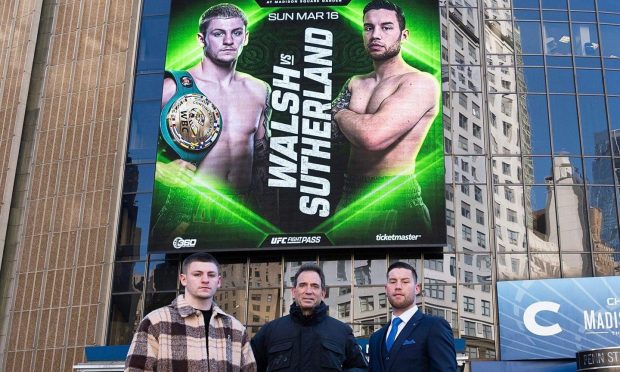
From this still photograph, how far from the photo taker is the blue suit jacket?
6.39m

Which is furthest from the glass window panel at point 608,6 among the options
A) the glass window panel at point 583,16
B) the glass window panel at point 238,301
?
the glass window panel at point 238,301

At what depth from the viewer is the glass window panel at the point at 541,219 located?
81.5 feet

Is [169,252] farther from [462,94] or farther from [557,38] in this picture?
[557,38]

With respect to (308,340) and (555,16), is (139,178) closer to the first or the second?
(555,16)

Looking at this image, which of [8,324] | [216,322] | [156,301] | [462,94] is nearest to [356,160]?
[462,94]

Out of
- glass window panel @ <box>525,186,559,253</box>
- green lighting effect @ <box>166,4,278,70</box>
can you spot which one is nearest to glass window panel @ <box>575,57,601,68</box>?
glass window panel @ <box>525,186,559,253</box>

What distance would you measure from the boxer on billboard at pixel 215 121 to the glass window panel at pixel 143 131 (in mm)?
829

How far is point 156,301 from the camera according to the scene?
24531mm

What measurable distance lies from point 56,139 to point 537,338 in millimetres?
16531

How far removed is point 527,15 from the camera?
90.5ft

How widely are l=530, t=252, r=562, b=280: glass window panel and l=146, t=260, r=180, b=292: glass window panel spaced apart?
10410 mm

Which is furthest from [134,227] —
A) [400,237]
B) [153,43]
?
[400,237]

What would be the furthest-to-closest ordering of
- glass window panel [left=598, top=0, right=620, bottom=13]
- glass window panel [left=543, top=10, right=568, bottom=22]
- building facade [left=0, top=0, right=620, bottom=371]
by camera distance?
glass window panel [left=598, top=0, right=620, bottom=13] → glass window panel [left=543, top=10, right=568, bottom=22] → building facade [left=0, top=0, right=620, bottom=371]

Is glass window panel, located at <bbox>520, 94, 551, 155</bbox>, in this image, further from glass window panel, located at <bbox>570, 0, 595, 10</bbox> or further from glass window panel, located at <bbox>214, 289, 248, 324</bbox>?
Answer: glass window panel, located at <bbox>214, 289, 248, 324</bbox>
